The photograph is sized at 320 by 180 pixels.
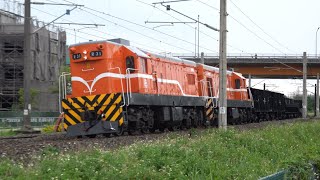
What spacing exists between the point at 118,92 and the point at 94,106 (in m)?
1.10

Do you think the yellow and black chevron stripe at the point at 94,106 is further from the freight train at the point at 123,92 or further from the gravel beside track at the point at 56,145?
the gravel beside track at the point at 56,145

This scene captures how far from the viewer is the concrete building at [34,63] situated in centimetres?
6131

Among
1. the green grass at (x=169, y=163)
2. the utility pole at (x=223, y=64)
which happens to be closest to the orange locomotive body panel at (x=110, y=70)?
the utility pole at (x=223, y=64)

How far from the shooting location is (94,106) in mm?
17484

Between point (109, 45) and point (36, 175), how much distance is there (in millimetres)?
12263

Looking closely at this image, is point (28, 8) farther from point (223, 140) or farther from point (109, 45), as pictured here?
point (223, 140)

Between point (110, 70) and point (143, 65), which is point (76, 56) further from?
point (143, 65)

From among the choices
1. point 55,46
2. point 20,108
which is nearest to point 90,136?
point 20,108

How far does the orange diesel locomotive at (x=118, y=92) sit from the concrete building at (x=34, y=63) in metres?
40.8

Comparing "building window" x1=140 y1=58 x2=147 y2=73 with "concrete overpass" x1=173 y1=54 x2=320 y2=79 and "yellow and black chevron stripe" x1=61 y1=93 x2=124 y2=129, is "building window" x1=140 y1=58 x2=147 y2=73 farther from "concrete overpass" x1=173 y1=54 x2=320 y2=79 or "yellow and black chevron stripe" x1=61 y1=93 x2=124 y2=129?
"concrete overpass" x1=173 y1=54 x2=320 y2=79

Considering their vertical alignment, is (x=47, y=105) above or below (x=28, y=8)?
below

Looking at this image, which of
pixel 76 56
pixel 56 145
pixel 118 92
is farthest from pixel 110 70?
pixel 56 145

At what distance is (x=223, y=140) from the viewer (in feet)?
40.8

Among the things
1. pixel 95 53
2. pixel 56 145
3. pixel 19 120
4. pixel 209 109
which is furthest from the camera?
pixel 19 120
